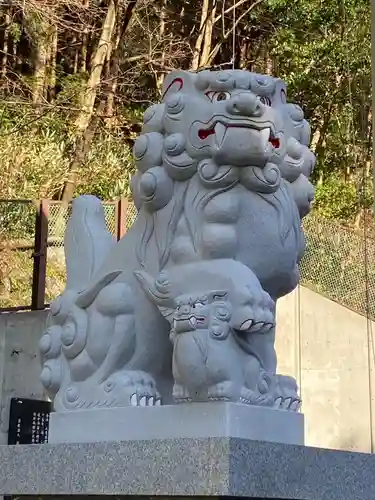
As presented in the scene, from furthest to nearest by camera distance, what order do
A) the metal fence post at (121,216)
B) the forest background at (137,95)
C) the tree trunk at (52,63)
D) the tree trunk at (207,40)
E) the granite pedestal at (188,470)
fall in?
1. the tree trunk at (207,40)
2. the tree trunk at (52,63)
3. the forest background at (137,95)
4. the metal fence post at (121,216)
5. the granite pedestal at (188,470)

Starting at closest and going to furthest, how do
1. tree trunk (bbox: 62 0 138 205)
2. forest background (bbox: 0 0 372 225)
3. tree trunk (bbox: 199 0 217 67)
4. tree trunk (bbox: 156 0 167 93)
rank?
forest background (bbox: 0 0 372 225) → tree trunk (bbox: 62 0 138 205) → tree trunk (bbox: 156 0 167 93) → tree trunk (bbox: 199 0 217 67)

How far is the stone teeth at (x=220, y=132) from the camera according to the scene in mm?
2703

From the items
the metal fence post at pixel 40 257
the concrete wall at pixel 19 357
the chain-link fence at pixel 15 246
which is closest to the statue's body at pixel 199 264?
the concrete wall at pixel 19 357

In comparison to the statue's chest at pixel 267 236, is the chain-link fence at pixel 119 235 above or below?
above

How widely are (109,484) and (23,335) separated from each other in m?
4.39

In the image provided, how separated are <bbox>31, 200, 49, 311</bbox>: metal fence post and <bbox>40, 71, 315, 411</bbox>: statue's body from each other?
4193 mm

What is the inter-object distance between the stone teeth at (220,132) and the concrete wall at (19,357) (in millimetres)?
4227

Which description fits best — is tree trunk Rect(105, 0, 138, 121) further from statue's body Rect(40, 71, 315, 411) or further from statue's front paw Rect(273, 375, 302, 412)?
statue's front paw Rect(273, 375, 302, 412)

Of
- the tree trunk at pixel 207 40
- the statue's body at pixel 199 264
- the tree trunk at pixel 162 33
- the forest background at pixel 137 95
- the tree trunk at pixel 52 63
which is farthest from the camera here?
the tree trunk at pixel 207 40

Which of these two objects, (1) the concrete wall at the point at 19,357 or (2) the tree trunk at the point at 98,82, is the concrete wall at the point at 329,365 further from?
(2) the tree trunk at the point at 98,82

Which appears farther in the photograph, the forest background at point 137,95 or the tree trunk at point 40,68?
the tree trunk at point 40,68

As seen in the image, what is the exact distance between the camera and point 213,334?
2547 millimetres

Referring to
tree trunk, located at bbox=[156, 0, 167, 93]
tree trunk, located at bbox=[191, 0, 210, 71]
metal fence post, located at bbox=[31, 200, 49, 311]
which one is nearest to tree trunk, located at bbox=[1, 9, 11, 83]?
tree trunk, located at bbox=[156, 0, 167, 93]

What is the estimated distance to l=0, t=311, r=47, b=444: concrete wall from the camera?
653 cm
